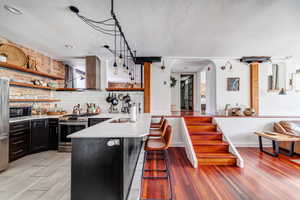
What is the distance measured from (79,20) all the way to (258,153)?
16.7ft

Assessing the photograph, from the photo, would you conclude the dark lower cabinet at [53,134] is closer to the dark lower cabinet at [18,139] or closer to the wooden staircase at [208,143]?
the dark lower cabinet at [18,139]

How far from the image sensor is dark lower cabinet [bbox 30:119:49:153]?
3154 mm

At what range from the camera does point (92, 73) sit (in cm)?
403

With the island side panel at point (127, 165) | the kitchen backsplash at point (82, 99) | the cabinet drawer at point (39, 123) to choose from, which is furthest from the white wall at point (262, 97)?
the cabinet drawer at point (39, 123)

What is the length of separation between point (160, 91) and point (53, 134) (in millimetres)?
3233

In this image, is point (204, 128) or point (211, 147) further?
point (204, 128)

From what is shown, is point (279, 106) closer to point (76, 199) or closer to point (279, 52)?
point (279, 52)

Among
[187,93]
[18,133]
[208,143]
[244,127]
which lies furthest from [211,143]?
[187,93]

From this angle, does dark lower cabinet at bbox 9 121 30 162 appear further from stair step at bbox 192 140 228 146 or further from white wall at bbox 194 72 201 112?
white wall at bbox 194 72 201 112

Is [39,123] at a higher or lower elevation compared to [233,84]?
lower

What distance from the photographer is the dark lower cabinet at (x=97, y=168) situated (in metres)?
1.47

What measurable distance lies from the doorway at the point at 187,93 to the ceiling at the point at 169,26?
11.6ft

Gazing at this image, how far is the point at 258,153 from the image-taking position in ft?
11.3

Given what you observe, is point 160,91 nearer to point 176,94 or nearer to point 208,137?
point 208,137
